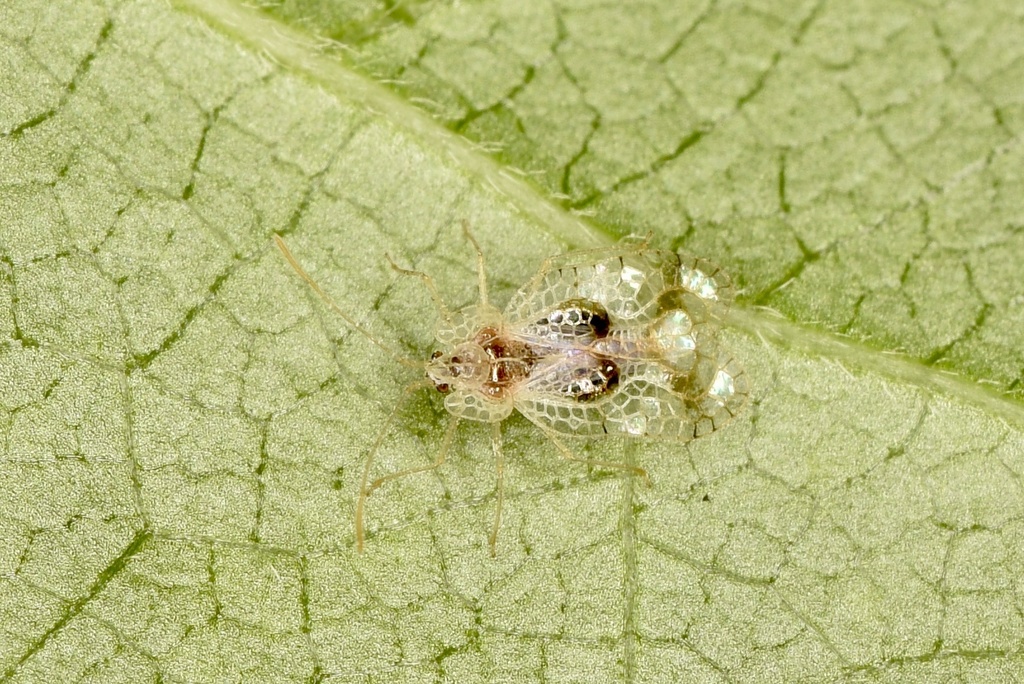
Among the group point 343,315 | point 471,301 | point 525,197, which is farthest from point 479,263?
point 343,315

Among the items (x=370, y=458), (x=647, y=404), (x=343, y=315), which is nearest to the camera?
(x=370, y=458)

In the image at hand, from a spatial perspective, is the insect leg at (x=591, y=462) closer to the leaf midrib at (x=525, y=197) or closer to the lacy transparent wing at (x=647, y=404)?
the lacy transparent wing at (x=647, y=404)

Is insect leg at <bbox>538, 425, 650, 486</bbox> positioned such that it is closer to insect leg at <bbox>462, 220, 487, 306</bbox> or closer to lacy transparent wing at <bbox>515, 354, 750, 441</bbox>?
lacy transparent wing at <bbox>515, 354, 750, 441</bbox>

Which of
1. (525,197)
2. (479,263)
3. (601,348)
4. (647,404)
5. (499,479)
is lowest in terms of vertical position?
(499,479)

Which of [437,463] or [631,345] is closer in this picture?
[437,463]

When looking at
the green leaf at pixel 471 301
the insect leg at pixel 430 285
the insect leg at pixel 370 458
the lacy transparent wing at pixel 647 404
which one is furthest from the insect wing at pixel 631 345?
the insect leg at pixel 370 458

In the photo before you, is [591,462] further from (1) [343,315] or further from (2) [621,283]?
(1) [343,315]

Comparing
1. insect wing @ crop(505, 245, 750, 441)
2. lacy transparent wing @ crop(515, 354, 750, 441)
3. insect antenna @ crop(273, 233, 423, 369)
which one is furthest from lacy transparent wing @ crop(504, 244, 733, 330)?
insect antenna @ crop(273, 233, 423, 369)
